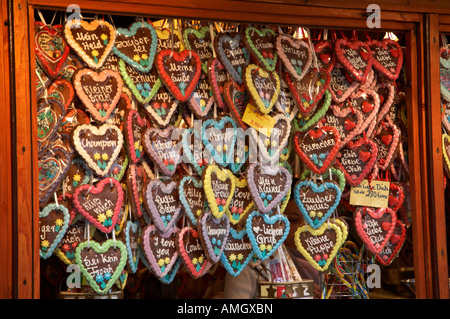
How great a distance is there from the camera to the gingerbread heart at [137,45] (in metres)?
1.88

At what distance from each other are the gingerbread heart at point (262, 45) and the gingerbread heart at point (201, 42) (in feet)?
0.39

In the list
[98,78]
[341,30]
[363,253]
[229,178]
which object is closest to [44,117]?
[98,78]

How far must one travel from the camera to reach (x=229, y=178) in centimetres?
196

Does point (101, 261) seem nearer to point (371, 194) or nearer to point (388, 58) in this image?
point (371, 194)

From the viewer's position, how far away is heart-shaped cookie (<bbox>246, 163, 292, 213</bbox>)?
77.0 inches

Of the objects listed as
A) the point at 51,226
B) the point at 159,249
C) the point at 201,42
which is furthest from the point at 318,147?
the point at 51,226

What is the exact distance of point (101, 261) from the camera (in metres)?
1.82

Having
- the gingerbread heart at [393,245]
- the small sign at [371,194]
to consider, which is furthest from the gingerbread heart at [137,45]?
the gingerbread heart at [393,245]

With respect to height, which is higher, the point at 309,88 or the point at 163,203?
the point at 309,88

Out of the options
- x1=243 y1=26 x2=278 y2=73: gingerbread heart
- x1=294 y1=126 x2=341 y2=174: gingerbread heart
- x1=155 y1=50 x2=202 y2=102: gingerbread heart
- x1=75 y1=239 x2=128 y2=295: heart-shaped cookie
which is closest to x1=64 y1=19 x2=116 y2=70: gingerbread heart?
x1=155 y1=50 x2=202 y2=102: gingerbread heart

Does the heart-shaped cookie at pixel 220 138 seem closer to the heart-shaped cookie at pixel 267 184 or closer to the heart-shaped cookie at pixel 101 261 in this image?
the heart-shaped cookie at pixel 267 184

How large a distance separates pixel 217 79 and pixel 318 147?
41 cm

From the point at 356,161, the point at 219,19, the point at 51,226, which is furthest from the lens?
the point at 356,161

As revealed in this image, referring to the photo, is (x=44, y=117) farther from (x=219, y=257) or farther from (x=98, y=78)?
(x=219, y=257)
